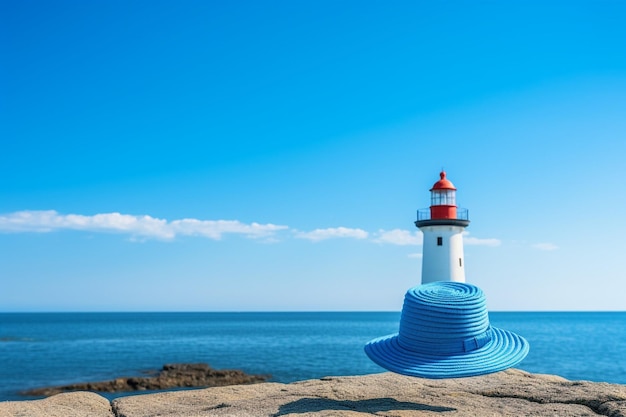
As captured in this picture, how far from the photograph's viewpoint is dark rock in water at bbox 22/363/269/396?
30.4m

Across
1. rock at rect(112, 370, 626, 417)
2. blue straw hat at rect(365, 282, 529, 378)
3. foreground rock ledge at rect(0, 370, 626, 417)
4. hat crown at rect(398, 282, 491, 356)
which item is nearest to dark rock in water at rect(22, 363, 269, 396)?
foreground rock ledge at rect(0, 370, 626, 417)

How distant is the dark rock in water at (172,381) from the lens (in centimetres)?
3041

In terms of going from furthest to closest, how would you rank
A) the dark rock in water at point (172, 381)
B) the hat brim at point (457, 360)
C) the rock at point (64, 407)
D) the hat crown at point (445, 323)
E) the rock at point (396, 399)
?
the dark rock in water at point (172, 381)
the rock at point (64, 407)
the hat crown at point (445, 323)
the rock at point (396, 399)
the hat brim at point (457, 360)

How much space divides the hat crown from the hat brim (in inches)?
6.3

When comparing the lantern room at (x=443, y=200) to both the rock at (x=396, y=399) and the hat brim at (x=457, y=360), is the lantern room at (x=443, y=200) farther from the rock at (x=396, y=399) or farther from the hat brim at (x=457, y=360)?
the hat brim at (x=457, y=360)

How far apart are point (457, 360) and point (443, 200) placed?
7.92 metres

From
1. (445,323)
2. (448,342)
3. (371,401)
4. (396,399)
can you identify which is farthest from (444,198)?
(371,401)

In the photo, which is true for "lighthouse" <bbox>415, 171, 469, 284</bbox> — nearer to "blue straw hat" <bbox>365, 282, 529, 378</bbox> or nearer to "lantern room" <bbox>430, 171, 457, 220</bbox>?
"lantern room" <bbox>430, 171, 457, 220</bbox>

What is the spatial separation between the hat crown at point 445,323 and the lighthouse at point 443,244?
4638 millimetres

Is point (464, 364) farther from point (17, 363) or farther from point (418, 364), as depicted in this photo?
point (17, 363)

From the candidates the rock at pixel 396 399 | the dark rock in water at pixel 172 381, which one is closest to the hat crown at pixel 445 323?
the rock at pixel 396 399

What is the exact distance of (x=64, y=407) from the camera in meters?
15.0

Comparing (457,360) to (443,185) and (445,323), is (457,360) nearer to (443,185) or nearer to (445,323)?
(445,323)

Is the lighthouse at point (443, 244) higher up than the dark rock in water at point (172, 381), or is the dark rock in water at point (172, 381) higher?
the lighthouse at point (443, 244)
